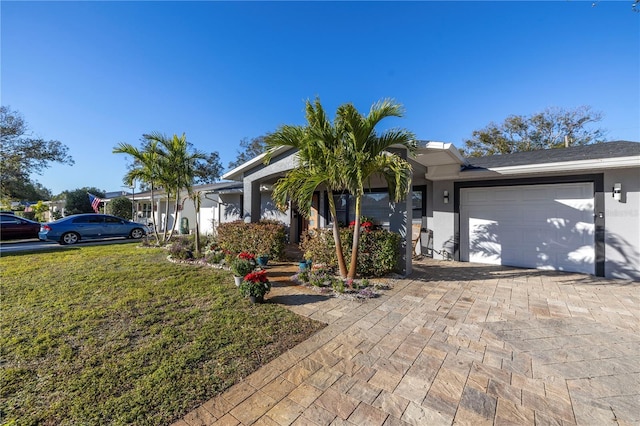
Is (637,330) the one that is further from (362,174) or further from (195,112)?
(195,112)

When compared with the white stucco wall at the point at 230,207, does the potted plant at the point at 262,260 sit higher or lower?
lower

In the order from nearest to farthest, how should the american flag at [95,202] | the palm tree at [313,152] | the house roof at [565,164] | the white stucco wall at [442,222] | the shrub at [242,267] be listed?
the shrub at [242,267] < the palm tree at [313,152] < the house roof at [565,164] < the white stucco wall at [442,222] < the american flag at [95,202]

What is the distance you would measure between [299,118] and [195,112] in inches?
312

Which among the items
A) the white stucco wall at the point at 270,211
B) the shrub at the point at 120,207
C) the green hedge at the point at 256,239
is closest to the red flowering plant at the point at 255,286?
the green hedge at the point at 256,239

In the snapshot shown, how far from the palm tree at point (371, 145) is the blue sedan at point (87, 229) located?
40.4 feet

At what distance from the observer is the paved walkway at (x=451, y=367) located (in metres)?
1.84

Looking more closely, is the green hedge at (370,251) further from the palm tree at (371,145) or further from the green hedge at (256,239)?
the green hedge at (256,239)

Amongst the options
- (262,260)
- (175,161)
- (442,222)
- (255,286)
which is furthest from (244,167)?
(442,222)

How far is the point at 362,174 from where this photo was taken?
15.4ft

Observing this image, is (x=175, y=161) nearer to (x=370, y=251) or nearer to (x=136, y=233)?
(x=136, y=233)

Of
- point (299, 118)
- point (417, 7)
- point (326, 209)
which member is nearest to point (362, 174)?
Result: point (299, 118)

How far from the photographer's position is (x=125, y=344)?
2723 millimetres

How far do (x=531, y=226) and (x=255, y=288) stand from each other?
7.11m

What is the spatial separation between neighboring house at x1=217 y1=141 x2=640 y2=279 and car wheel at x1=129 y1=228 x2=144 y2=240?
24.9ft
